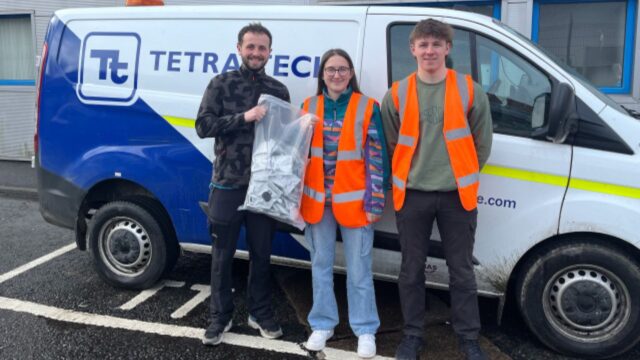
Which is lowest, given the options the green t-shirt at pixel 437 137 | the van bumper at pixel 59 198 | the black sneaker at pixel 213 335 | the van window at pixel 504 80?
the black sneaker at pixel 213 335

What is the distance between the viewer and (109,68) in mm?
4113

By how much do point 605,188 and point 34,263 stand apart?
15.0 ft

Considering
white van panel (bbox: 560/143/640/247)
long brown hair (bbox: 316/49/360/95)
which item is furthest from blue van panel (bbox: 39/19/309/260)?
white van panel (bbox: 560/143/640/247)

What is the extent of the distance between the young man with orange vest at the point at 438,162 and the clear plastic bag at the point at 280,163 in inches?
19.6

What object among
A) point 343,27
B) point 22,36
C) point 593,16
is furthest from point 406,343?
point 22,36

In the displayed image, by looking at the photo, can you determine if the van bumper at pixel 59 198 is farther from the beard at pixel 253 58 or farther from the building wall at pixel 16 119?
the building wall at pixel 16 119

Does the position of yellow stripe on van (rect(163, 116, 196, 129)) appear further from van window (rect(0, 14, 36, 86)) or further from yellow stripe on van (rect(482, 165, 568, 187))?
van window (rect(0, 14, 36, 86))

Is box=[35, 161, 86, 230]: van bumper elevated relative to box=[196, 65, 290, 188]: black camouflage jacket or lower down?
lower down

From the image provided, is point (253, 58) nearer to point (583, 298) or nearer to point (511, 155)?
point (511, 155)

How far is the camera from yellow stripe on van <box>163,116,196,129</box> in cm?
390

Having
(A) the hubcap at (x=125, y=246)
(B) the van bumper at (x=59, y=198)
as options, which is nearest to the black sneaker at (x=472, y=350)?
(A) the hubcap at (x=125, y=246)

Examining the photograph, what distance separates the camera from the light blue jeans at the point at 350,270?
3.36 m

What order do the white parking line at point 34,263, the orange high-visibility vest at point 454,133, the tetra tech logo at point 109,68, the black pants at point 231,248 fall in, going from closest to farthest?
the orange high-visibility vest at point 454,133
the black pants at point 231,248
the tetra tech logo at point 109,68
the white parking line at point 34,263

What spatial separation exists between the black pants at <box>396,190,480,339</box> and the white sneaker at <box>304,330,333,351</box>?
521 mm
